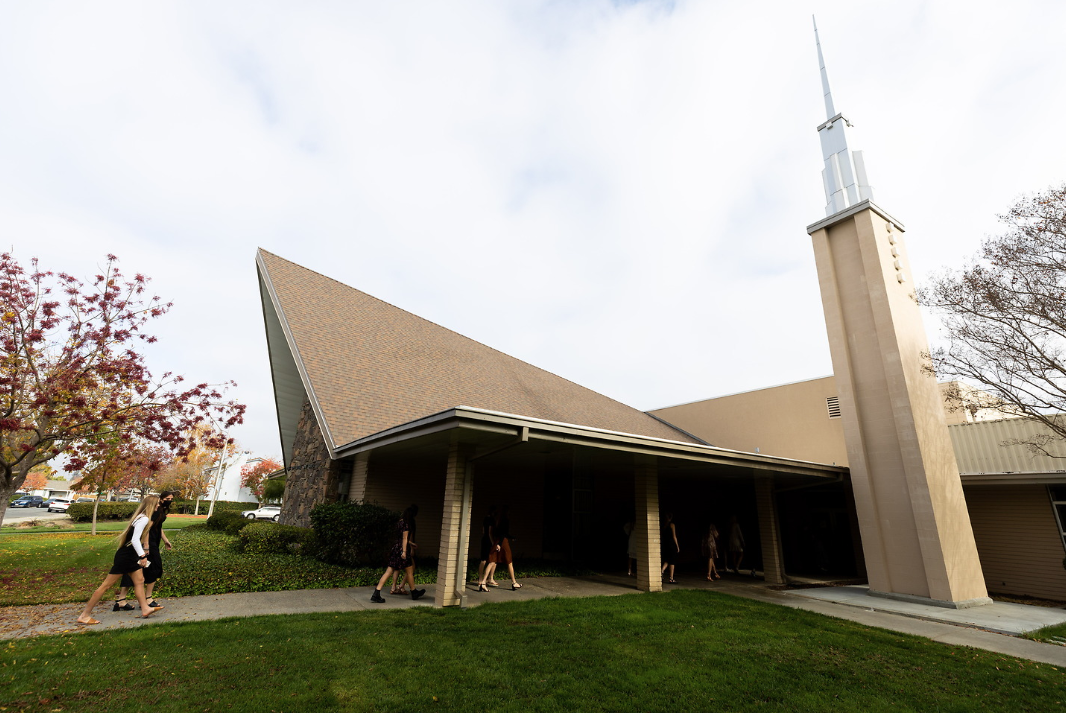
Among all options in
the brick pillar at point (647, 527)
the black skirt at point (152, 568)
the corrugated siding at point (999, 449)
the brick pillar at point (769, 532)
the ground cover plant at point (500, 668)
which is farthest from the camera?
the corrugated siding at point (999, 449)

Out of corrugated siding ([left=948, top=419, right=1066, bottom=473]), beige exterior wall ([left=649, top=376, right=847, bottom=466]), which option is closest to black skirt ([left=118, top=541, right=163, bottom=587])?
beige exterior wall ([left=649, top=376, right=847, bottom=466])

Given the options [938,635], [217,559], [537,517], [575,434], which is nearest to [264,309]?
[217,559]

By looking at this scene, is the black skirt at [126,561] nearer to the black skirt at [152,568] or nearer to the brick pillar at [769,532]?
the black skirt at [152,568]

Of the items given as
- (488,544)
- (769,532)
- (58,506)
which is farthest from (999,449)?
(58,506)

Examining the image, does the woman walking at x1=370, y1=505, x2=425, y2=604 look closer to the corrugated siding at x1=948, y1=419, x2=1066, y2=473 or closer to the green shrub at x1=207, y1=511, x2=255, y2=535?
the green shrub at x1=207, y1=511, x2=255, y2=535

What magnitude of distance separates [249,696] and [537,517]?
426 inches

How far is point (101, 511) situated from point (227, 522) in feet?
63.1

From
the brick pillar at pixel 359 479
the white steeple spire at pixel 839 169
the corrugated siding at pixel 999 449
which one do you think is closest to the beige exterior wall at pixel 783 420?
the corrugated siding at pixel 999 449

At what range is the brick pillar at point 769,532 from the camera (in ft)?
40.0

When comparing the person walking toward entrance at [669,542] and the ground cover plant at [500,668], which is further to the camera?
the person walking toward entrance at [669,542]

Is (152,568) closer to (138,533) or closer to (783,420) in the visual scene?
(138,533)

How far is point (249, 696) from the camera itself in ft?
12.7

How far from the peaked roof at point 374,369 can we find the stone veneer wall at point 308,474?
1.52 m

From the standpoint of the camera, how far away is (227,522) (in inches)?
707
